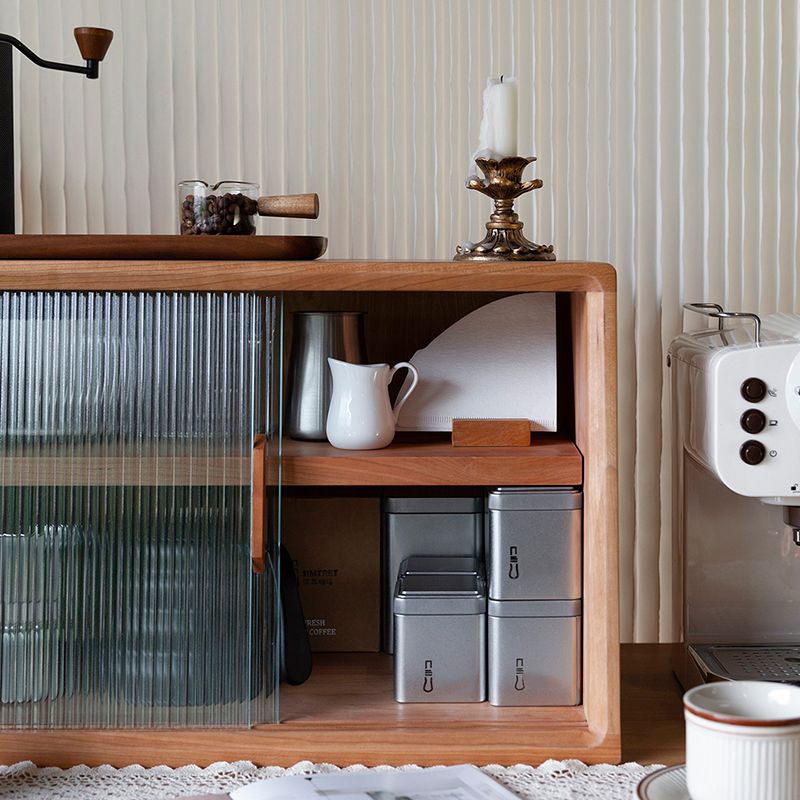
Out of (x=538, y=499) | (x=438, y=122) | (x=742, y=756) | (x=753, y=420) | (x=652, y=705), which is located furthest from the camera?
(x=438, y=122)

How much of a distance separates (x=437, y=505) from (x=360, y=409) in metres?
0.17

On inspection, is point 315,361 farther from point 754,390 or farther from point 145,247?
point 754,390

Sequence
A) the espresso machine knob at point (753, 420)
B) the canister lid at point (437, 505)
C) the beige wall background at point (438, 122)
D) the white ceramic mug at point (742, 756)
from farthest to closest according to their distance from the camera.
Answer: the beige wall background at point (438, 122), the canister lid at point (437, 505), the espresso machine knob at point (753, 420), the white ceramic mug at point (742, 756)

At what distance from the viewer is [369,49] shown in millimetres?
1646

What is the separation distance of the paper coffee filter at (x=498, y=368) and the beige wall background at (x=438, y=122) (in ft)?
1.66

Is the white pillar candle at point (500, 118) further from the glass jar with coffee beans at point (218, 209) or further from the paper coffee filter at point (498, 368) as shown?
the glass jar with coffee beans at point (218, 209)

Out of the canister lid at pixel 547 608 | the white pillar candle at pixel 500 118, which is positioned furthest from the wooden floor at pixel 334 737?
the white pillar candle at pixel 500 118

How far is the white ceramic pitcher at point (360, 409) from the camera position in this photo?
1138 mm

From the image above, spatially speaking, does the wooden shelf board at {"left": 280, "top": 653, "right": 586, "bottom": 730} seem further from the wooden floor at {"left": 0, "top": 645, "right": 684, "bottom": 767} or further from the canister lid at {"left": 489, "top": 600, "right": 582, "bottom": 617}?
the canister lid at {"left": 489, "top": 600, "right": 582, "bottom": 617}

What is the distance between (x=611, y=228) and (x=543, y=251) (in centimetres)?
58

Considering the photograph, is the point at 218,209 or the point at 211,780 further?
the point at 218,209

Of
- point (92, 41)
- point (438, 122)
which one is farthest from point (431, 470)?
point (438, 122)

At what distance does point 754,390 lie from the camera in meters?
1.00

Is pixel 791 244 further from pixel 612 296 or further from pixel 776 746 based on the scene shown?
pixel 776 746
